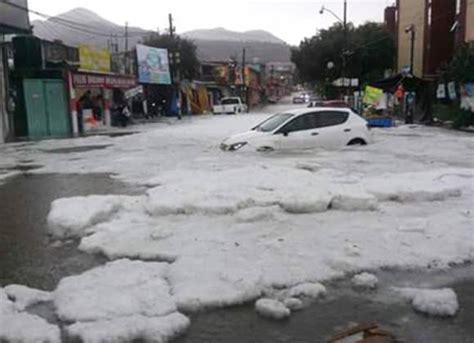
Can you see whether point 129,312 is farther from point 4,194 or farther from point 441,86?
point 441,86

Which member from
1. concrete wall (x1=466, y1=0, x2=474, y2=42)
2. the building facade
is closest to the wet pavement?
concrete wall (x1=466, y1=0, x2=474, y2=42)

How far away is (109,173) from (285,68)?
175 metres

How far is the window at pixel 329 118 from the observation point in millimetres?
17859

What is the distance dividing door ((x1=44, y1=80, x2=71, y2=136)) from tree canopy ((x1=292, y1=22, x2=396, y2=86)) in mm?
30934

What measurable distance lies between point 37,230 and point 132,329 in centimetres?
447

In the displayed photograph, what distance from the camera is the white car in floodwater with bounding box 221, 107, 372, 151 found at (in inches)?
682

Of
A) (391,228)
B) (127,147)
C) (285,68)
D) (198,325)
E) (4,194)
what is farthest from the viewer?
(285,68)

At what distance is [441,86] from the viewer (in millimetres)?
35188

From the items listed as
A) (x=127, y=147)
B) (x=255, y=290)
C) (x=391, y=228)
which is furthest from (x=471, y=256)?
(x=127, y=147)

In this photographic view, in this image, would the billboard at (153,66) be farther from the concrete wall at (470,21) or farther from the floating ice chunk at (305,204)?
the floating ice chunk at (305,204)

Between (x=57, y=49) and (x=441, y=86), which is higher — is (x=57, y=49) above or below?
above

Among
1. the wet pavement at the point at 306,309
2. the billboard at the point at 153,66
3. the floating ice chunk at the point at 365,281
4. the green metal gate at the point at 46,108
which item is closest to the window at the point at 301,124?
the wet pavement at the point at 306,309

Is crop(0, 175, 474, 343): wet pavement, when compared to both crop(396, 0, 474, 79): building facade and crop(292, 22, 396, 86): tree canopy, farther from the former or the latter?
crop(292, 22, 396, 86): tree canopy

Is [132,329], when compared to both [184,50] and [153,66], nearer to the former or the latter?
[153,66]
